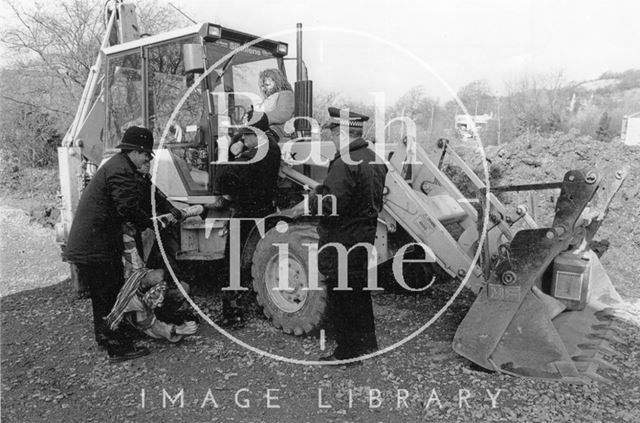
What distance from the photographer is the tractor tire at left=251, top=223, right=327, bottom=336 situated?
440 cm

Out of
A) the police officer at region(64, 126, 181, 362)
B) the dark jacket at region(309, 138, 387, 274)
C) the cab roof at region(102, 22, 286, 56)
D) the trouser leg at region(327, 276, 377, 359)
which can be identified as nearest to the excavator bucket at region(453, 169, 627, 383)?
the trouser leg at region(327, 276, 377, 359)

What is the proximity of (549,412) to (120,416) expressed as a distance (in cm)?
267

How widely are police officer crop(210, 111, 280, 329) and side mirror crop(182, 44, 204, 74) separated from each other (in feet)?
2.23

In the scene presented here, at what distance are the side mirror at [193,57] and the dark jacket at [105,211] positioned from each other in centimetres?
109

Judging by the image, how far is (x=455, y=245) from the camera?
411 centimetres

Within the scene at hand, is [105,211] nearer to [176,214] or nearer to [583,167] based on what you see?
[176,214]

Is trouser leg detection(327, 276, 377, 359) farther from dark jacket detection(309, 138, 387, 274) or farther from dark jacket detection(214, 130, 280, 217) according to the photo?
dark jacket detection(214, 130, 280, 217)

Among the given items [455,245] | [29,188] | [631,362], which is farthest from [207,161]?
[29,188]

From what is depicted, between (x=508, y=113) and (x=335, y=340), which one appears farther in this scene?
(x=508, y=113)

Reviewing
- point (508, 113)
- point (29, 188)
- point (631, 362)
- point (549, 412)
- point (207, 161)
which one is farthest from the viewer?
point (508, 113)

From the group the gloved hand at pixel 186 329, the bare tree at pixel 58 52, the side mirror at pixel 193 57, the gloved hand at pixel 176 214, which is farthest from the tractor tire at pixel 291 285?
the bare tree at pixel 58 52

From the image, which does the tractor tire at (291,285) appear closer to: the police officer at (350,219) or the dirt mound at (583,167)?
the police officer at (350,219)

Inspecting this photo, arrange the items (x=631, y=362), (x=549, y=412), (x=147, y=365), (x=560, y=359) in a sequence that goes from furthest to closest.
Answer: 1. (x=147, y=365)
2. (x=631, y=362)
3. (x=560, y=359)
4. (x=549, y=412)

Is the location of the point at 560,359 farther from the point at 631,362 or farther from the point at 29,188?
the point at 29,188
